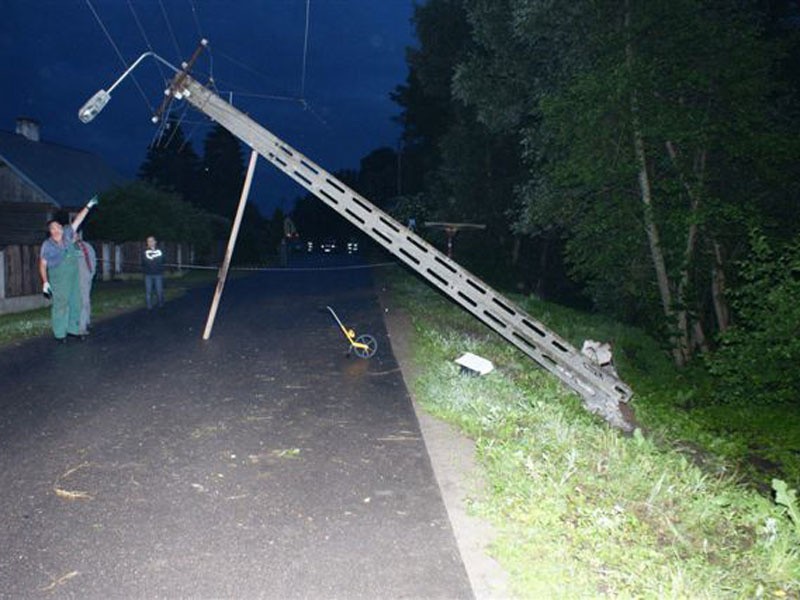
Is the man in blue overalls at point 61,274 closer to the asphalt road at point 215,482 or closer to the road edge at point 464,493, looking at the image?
the asphalt road at point 215,482

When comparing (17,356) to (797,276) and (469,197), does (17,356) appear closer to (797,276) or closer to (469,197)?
(797,276)

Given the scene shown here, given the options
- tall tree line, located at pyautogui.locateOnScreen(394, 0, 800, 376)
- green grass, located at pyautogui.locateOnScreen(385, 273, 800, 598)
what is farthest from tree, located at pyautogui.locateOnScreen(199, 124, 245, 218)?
green grass, located at pyautogui.locateOnScreen(385, 273, 800, 598)

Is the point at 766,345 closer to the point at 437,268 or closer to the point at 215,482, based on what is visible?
the point at 437,268

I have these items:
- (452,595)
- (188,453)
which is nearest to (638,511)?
(452,595)

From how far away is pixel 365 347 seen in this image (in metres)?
10.4

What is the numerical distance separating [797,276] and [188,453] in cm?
1197

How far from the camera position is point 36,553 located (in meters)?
3.94

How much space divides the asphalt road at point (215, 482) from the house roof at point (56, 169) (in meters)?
25.6

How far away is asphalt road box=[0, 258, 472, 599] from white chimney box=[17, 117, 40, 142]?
34.6 meters

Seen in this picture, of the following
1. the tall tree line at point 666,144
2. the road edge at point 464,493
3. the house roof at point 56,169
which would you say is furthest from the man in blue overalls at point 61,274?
the house roof at point 56,169

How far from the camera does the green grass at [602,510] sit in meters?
3.57

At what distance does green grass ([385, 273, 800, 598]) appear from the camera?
3570 millimetres

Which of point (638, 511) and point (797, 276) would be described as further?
point (797, 276)

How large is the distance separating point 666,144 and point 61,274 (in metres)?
12.8
